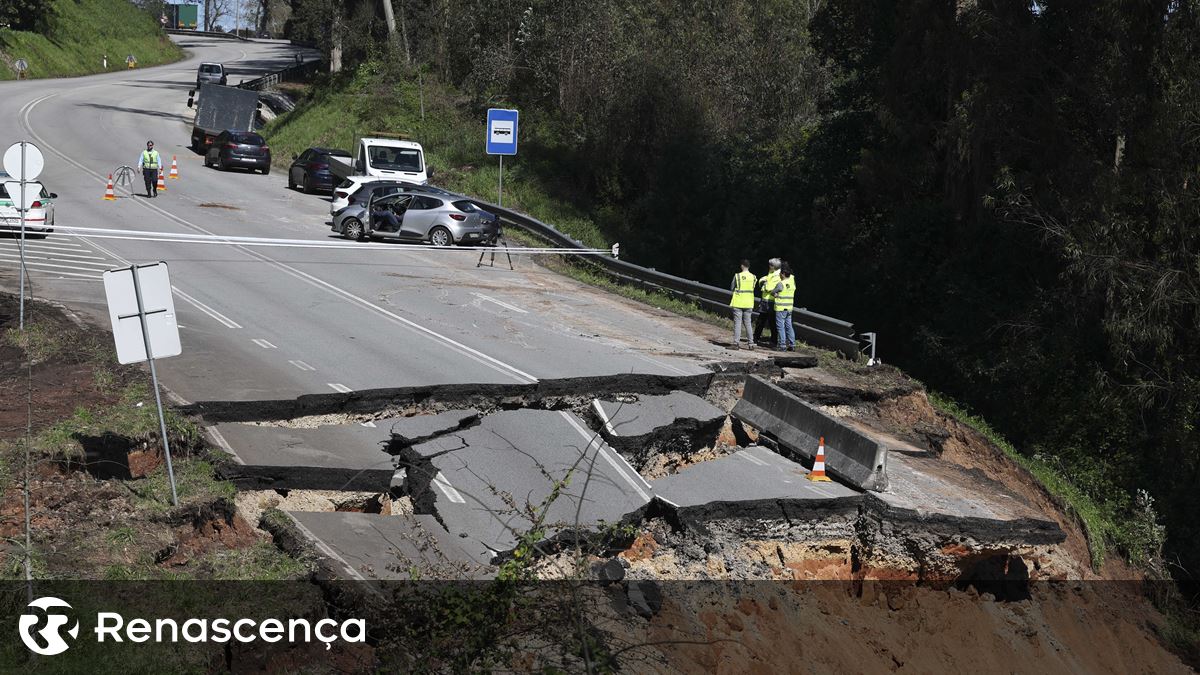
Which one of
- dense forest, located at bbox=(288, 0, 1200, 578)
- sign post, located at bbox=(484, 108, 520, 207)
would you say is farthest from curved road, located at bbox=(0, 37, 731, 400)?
dense forest, located at bbox=(288, 0, 1200, 578)

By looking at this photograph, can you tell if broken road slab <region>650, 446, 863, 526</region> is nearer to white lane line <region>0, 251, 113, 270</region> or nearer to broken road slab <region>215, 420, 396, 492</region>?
broken road slab <region>215, 420, 396, 492</region>

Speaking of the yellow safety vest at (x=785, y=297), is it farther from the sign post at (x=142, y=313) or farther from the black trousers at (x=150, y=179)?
the black trousers at (x=150, y=179)

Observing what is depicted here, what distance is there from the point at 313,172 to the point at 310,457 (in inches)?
1087

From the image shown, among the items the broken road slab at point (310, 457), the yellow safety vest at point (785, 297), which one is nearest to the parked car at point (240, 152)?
the yellow safety vest at point (785, 297)

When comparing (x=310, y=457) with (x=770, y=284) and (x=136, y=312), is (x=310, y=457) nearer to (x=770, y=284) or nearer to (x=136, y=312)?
(x=136, y=312)

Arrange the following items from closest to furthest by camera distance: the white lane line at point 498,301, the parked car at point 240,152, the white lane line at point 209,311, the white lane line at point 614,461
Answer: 1. the white lane line at point 614,461
2. the white lane line at point 209,311
3. the white lane line at point 498,301
4. the parked car at point 240,152

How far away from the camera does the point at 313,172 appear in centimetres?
3838

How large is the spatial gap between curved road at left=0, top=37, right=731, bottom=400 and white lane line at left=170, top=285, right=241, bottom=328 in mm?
22

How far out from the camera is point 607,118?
128 feet

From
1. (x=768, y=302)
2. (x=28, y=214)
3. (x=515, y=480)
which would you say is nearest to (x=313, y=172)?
(x=28, y=214)

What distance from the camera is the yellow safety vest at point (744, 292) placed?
1978cm

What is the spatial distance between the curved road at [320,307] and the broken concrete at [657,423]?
178 cm

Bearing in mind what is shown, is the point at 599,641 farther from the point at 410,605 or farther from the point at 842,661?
the point at 842,661

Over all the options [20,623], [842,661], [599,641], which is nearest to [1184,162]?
[842,661]
